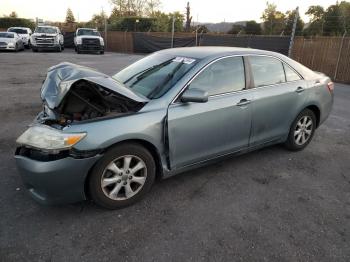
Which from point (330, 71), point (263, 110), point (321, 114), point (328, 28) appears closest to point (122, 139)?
point (263, 110)

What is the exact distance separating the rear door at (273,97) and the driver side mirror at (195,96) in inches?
36.8

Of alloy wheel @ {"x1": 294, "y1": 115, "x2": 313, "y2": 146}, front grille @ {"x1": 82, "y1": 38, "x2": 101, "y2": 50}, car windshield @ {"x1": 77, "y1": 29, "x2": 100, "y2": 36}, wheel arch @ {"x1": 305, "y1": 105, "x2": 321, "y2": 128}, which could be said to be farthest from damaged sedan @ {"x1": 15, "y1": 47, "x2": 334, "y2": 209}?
car windshield @ {"x1": 77, "y1": 29, "x2": 100, "y2": 36}

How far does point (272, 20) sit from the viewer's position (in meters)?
32.0

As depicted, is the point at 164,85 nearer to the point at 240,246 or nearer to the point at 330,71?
the point at 240,246

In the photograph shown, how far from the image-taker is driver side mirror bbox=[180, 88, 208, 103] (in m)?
3.25

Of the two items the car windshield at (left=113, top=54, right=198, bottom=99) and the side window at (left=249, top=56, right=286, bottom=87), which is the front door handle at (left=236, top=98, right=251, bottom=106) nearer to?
the side window at (left=249, top=56, right=286, bottom=87)

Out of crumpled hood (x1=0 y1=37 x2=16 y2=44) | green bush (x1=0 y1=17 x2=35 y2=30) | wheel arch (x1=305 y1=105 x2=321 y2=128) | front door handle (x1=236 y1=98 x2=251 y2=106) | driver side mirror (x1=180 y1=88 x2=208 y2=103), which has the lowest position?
wheel arch (x1=305 y1=105 x2=321 y2=128)

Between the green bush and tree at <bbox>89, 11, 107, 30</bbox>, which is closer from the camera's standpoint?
tree at <bbox>89, 11, 107, 30</bbox>

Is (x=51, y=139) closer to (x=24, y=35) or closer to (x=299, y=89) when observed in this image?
(x=299, y=89)

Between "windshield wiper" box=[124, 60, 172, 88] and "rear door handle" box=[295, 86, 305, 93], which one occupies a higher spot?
"windshield wiper" box=[124, 60, 172, 88]

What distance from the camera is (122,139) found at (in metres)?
2.98

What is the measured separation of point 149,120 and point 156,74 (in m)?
0.84

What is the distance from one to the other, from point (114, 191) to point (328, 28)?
19.1 m

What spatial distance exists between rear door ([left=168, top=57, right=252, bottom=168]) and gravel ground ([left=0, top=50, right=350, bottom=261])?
419 millimetres
